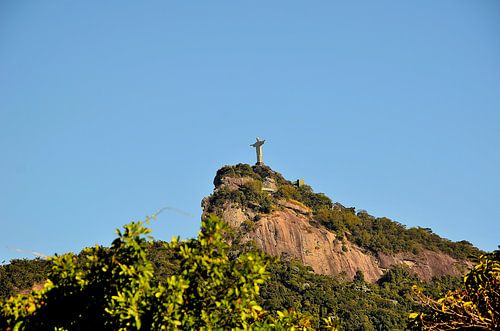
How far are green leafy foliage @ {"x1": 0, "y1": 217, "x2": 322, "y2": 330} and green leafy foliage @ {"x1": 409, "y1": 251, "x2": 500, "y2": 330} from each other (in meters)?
3.41

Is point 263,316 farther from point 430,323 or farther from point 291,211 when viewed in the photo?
point 291,211

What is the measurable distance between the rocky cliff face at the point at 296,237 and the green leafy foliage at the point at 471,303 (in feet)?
283

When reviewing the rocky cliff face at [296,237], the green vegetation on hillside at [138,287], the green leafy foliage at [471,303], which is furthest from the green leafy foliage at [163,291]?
the rocky cliff face at [296,237]

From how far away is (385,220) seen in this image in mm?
126562

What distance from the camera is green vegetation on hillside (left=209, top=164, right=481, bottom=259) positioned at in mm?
114812

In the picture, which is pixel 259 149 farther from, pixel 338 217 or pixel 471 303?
pixel 471 303

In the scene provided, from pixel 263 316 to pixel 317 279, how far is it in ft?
270

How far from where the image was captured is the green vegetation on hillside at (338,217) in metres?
115

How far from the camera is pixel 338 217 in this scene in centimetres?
11825

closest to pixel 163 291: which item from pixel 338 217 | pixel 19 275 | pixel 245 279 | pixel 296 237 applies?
pixel 245 279

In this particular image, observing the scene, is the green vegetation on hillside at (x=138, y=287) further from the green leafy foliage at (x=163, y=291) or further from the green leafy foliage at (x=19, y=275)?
the green leafy foliage at (x=19, y=275)

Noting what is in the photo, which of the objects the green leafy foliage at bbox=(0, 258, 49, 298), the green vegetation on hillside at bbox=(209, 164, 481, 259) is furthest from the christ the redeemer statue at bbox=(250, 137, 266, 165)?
the green leafy foliage at bbox=(0, 258, 49, 298)

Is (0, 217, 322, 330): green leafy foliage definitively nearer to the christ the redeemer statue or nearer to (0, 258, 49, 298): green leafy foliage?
(0, 258, 49, 298): green leafy foliage

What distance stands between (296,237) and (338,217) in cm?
1112
